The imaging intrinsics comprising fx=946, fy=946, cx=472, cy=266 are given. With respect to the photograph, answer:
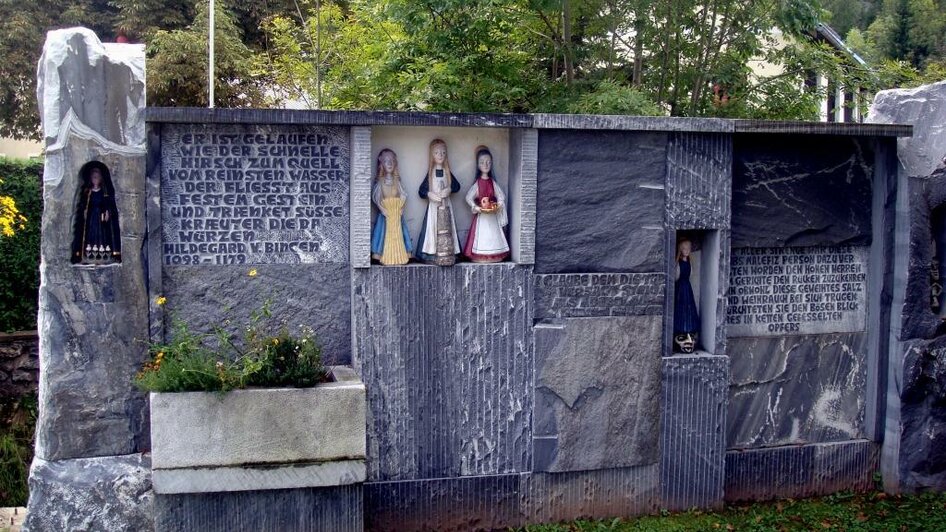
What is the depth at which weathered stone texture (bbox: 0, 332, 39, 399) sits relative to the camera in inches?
383

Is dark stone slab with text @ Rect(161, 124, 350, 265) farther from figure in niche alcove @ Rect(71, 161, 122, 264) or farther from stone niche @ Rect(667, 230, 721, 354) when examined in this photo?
stone niche @ Rect(667, 230, 721, 354)

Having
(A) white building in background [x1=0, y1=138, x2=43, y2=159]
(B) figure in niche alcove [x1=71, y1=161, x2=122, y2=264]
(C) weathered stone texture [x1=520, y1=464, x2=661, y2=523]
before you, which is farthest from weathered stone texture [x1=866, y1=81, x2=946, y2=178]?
(A) white building in background [x1=0, y1=138, x2=43, y2=159]

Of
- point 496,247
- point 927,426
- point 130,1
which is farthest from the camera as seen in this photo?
point 130,1

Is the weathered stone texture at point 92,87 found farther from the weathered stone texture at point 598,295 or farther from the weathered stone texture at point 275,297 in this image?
the weathered stone texture at point 598,295

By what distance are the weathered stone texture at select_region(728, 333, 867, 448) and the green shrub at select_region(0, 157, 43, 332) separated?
290 inches

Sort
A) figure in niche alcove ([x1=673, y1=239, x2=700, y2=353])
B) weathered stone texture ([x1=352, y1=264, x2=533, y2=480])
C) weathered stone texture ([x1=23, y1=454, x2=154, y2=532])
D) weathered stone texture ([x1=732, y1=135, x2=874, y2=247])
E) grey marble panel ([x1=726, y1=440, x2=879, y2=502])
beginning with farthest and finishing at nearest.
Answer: grey marble panel ([x1=726, y1=440, x2=879, y2=502]) < weathered stone texture ([x1=732, y1=135, x2=874, y2=247]) < figure in niche alcove ([x1=673, y1=239, x2=700, y2=353]) < weathered stone texture ([x1=352, y1=264, x2=533, y2=480]) < weathered stone texture ([x1=23, y1=454, x2=154, y2=532])

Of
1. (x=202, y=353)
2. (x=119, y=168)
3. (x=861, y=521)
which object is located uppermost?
(x=119, y=168)

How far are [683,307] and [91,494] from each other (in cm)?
413

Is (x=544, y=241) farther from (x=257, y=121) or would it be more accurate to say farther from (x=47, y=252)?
(x=47, y=252)

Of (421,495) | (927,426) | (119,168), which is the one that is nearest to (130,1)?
(119,168)

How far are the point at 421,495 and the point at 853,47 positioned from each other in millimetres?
7275

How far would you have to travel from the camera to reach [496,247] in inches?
253

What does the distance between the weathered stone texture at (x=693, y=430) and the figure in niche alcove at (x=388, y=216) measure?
80.8 inches

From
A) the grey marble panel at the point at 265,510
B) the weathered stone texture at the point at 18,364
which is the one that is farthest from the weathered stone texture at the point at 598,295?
the weathered stone texture at the point at 18,364
